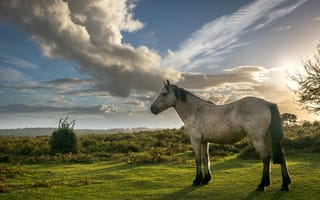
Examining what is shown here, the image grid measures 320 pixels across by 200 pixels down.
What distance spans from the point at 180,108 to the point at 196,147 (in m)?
1.38

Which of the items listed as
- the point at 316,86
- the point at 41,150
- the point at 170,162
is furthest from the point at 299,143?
the point at 41,150

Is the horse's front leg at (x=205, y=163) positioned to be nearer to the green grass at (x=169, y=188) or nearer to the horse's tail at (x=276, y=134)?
the green grass at (x=169, y=188)

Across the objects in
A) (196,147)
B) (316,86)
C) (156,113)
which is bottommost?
(196,147)

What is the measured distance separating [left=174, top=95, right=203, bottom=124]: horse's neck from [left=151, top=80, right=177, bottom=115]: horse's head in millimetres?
221

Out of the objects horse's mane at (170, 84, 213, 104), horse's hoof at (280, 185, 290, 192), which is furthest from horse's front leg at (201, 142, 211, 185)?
horse's hoof at (280, 185, 290, 192)

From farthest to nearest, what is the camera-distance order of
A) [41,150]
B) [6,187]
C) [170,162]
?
[41,150]
[170,162]
[6,187]

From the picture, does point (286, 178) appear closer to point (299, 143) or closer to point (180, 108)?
point (180, 108)

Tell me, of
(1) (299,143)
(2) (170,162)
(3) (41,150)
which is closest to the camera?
(2) (170,162)

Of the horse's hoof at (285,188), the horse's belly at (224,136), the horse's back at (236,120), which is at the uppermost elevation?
the horse's back at (236,120)

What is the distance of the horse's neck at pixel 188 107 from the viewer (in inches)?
357

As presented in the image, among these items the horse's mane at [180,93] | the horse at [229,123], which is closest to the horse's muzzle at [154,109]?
the horse at [229,123]

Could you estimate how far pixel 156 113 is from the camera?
9.62 m

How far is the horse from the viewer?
7.38m

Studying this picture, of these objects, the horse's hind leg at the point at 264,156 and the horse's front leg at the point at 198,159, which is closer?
the horse's hind leg at the point at 264,156
